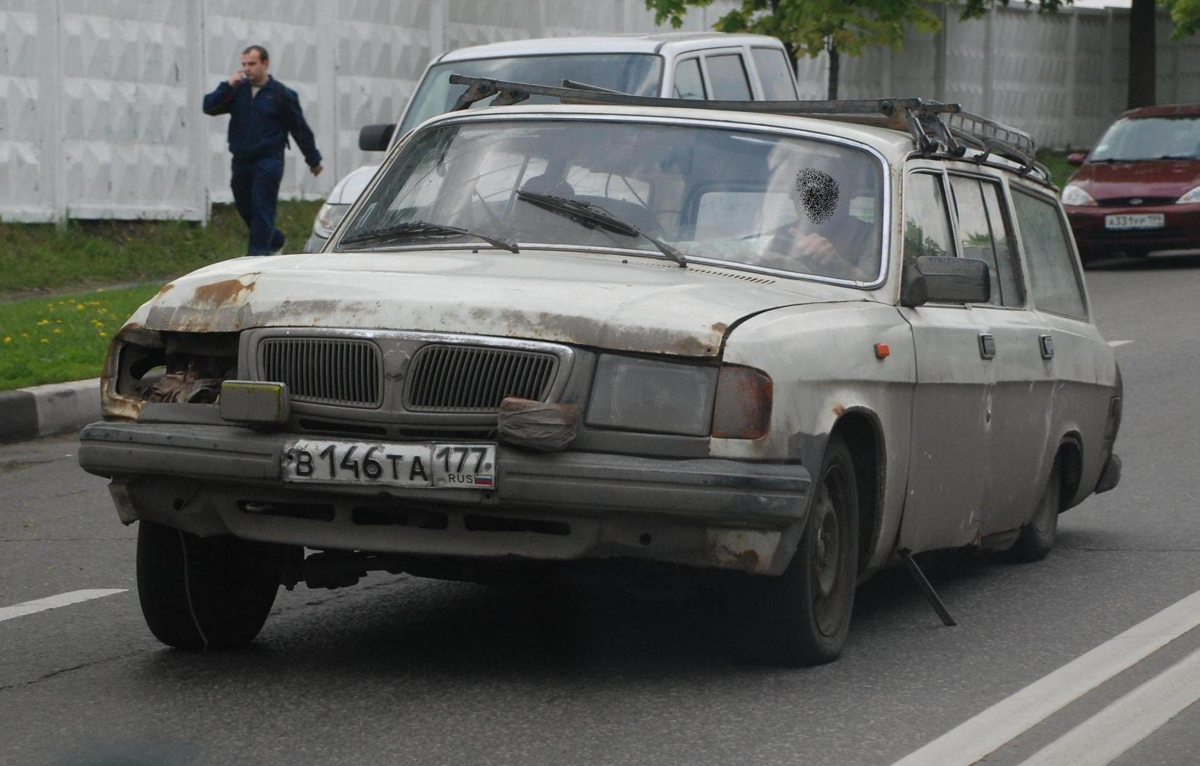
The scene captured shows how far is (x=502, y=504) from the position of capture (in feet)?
17.0

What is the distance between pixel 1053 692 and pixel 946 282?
4.33 ft

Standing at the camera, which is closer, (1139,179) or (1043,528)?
(1043,528)

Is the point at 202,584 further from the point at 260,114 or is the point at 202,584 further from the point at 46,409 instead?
the point at 260,114

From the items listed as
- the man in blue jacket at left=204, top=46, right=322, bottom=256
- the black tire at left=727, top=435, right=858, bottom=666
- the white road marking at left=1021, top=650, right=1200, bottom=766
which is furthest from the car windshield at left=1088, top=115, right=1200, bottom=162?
the black tire at left=727, top=435, right=858, bottom=666

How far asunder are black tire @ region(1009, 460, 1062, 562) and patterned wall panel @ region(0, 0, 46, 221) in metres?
11.1

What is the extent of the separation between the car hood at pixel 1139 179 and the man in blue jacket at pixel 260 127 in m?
9.49

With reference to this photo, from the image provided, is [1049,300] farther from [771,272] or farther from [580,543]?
[580,543]

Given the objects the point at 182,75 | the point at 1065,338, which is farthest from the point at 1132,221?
the point at 1065,338

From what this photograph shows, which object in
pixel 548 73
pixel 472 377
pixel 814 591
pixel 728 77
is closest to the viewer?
pixel 472 377

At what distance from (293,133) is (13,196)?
242cm

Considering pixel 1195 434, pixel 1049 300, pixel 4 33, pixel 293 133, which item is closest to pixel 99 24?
pixel 4 33

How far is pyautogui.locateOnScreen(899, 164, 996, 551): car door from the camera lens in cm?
634

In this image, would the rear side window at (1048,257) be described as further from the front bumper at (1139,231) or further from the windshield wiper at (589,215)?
the front bumper at (1139,231)

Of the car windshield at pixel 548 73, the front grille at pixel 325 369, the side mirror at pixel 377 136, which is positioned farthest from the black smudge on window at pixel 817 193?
the side mirror at pixel 377 136
